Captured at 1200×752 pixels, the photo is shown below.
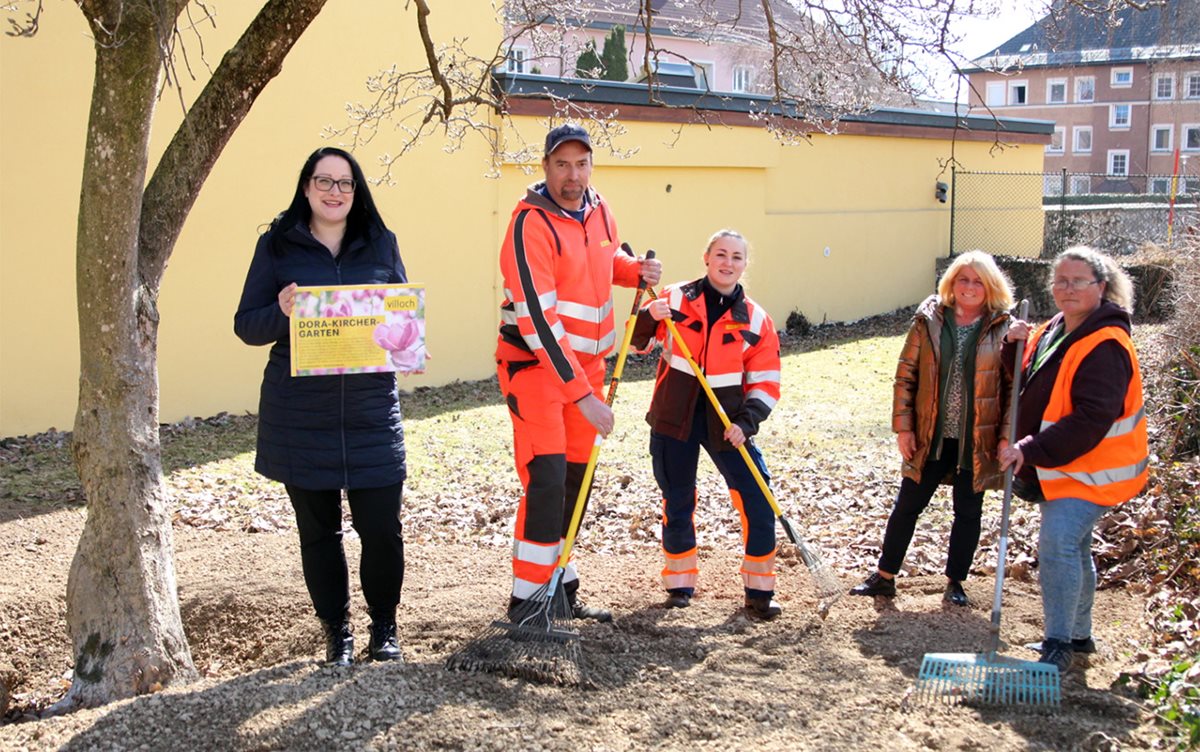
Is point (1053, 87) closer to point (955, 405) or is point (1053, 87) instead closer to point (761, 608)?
point (955, 405)

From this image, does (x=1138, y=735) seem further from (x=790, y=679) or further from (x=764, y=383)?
(x=764, y=383)

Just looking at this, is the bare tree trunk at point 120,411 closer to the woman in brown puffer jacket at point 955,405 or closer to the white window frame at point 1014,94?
the woman in brown puffer jacket at point 955,405

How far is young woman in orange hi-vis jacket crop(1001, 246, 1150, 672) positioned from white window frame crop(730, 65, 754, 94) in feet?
108

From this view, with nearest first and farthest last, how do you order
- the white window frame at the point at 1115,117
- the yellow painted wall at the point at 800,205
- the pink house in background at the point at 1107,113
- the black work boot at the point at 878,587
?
the black work boot at the point at 878,587
the yellow painted wall at the point at 800,205
the pink house in background at the point at 1107,113
the white window frame at the point at 1115,117

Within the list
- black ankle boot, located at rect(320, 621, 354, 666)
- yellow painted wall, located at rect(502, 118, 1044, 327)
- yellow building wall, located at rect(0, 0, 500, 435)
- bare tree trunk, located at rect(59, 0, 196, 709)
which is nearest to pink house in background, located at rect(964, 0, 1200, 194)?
yellow painted wall, located at rect(502, 118, 1044, 327)

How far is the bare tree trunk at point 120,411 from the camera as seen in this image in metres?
4.26

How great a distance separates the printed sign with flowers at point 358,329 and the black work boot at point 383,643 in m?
1.04

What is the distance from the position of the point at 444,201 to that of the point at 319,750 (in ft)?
30.8

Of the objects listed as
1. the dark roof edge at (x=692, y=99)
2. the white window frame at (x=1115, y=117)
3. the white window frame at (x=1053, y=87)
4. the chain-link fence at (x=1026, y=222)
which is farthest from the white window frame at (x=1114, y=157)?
the dark roof edge at (x=692, y=99)

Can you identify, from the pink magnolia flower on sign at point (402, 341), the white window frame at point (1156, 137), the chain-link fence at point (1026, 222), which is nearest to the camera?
the pink magnolia flower on sign at point (402, 341)

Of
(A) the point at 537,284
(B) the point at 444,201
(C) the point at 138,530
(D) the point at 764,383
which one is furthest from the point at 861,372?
(C) the point at 138,530

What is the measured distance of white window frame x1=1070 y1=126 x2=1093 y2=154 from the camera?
54.8 metres

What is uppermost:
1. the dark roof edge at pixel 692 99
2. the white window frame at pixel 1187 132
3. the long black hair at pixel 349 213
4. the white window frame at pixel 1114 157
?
the white window frame at pixel 1187 132

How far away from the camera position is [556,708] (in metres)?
3.94
